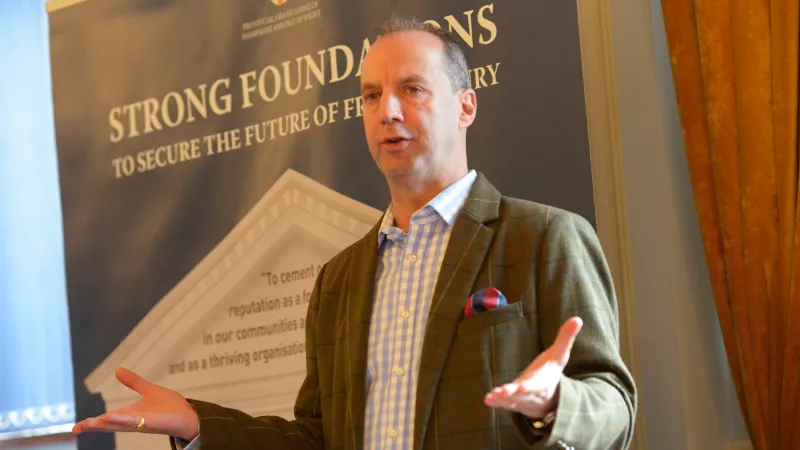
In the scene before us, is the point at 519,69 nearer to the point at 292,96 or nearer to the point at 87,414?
the point at 292,96

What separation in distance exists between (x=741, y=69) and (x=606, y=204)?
0.48m

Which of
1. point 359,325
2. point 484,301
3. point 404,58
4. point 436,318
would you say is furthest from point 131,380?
point 404,58

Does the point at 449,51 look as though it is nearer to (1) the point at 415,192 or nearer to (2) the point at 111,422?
(1) the point at 415,192

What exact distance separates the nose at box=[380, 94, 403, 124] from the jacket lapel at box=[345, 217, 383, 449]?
262 millimetres

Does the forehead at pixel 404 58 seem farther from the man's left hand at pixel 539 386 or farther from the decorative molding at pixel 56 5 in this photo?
the decorative molding at pixel 56 5

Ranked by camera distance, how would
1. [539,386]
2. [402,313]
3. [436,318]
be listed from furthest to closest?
[402,313], [436,318], [539,386]

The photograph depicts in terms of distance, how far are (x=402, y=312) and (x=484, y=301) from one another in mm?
219

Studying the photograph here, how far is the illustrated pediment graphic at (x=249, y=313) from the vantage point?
3.29 metres

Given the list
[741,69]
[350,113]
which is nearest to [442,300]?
[741,69]

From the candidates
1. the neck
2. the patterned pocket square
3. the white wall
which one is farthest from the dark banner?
the patterned pocket square

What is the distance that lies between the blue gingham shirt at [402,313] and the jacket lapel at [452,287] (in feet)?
0.18

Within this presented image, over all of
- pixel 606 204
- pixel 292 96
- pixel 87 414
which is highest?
pixel 292 96

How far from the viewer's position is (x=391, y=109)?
7.16 ft

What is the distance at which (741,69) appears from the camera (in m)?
2.55
